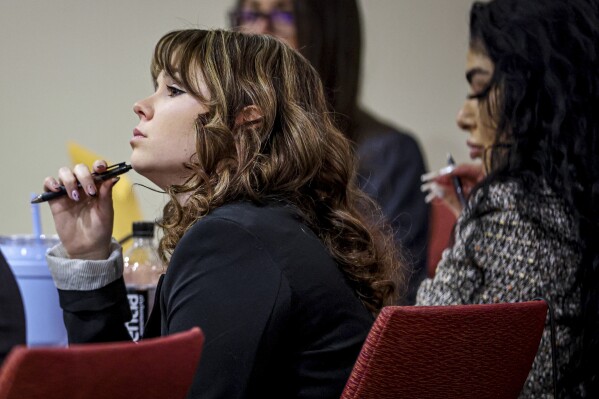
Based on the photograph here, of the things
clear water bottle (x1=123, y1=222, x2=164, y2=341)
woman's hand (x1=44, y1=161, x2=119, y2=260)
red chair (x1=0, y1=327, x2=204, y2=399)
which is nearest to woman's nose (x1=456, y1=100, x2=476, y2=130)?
clear water bottle (x1=123, y1=222, x2=164, y2=341)

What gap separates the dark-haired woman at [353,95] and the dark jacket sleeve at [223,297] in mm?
1262

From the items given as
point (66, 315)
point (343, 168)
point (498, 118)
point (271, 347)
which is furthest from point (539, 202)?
point (66, 315)

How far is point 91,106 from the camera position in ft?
9.80

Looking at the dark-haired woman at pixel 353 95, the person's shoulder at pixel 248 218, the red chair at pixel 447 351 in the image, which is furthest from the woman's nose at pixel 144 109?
the dark-haired woman at pixel 353 95

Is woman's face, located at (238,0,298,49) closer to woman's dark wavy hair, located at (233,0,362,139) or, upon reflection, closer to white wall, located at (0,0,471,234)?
woman's dark wavy hair, located at (233,0,362,139)

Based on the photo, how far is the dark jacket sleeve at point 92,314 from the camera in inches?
57.7

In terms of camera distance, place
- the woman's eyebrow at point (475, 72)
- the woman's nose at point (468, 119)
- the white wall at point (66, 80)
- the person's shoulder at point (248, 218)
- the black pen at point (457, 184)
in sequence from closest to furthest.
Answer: the person's shoulder at point (248, 218) < the woman's eyebrow at point (475, 72) < the black pen at point (457, 184) < the woman's nose at point (468, 119) < the white wall at point (66, 80)

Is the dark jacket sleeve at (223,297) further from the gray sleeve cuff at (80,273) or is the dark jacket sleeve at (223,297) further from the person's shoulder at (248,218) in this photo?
the gray sleeve cuff at (80,273)

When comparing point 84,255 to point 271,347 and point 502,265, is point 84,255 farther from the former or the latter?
point 502,265

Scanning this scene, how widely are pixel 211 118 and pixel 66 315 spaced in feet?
1.34

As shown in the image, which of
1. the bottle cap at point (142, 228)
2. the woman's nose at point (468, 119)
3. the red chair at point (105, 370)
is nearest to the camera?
the red chair at point (105, 370)

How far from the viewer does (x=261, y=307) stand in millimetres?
1059

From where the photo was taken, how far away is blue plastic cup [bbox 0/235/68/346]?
159cm

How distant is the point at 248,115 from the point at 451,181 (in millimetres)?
967
